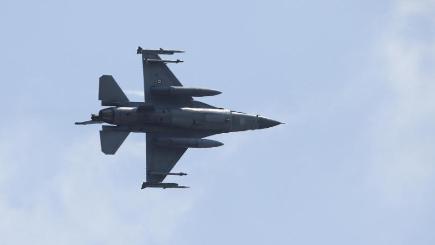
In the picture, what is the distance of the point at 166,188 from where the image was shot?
98750mm

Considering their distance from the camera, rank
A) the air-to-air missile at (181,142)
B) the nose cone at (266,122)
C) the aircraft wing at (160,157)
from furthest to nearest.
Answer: the nose cone at (266,122) → the aircraft wing at (160,157) → the air-to-air missile at (181,142)

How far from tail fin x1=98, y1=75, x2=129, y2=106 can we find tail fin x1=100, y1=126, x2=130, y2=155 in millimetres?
1738

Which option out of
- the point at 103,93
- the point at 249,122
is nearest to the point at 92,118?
the point at 103,93

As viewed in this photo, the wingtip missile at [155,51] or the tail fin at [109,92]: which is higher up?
the wingtip missile at [155,51]

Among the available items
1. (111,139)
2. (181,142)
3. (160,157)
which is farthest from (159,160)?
(111,139)

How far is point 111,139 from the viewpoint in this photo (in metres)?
95.9

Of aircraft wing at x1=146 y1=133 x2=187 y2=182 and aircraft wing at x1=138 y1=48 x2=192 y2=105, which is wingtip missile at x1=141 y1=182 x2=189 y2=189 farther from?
aircraft wing at x1=138 y1=48 x2=192 y2=105

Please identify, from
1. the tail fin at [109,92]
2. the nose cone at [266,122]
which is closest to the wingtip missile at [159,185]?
the tail fin at [109,92]

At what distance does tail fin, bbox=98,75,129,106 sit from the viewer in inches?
3762

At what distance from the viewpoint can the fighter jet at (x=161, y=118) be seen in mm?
95625

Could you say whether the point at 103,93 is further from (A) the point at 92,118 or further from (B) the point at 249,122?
(B) the point at 249,122

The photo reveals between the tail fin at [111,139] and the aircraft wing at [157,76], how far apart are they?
3.38 meters

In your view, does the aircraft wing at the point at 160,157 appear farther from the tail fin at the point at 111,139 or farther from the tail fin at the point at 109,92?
the tail fin at the point at 109,92

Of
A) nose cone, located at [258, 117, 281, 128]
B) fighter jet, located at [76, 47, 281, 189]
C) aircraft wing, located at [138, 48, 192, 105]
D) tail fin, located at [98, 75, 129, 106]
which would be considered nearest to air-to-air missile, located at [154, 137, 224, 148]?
fighter jet, located at [76, 47, 281, 189]
